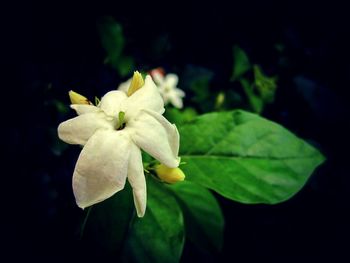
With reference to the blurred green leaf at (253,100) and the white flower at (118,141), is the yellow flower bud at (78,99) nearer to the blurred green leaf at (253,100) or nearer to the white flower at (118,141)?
the white flower at (118,141)

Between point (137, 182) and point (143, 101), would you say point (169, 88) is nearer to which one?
point (143, 101)

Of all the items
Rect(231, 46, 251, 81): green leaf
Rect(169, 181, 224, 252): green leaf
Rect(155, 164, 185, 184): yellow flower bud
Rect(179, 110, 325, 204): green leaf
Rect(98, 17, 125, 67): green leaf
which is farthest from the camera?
Rect(231, 46, 251, 81): green leaf

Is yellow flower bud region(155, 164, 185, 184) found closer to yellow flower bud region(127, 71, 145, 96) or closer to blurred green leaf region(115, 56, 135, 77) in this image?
yellow flower bud region(127, 71, 145, 96)

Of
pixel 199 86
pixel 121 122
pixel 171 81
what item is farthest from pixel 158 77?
pixel 121 122

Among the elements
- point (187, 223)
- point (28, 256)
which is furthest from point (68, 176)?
point (187, 223)

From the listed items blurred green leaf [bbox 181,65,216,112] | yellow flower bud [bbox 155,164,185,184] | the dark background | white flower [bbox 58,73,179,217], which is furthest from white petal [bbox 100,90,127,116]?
blurred green leaf [bbox 181,65,216,112]

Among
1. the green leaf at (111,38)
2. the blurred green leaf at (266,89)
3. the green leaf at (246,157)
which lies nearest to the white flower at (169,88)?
the green leaf at (111,38)
